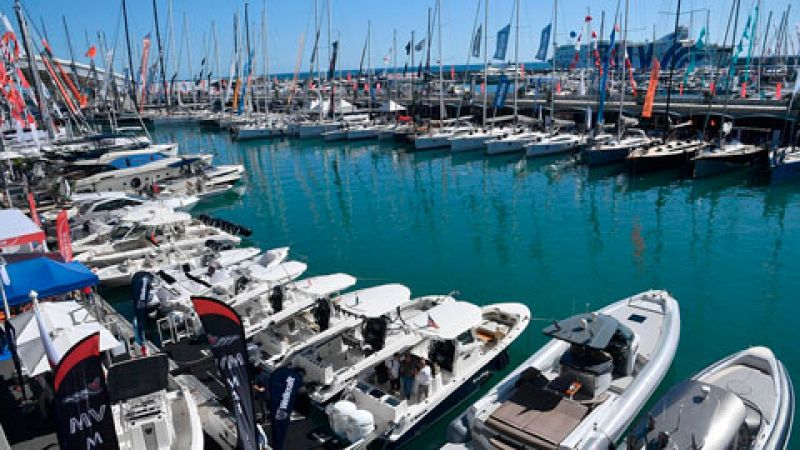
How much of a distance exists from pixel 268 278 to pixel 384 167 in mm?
34045

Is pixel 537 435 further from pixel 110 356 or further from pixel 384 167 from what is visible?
pixel 384 167

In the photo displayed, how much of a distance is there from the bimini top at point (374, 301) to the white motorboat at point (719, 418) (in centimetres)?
705

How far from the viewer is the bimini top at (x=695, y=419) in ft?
32.6

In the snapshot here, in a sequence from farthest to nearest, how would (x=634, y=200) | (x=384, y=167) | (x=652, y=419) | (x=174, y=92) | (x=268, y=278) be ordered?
(x=174, y=92)
(x=384, y=167)
(x=634, y=200)
(x=268, y=278)
(x=652, y=419)

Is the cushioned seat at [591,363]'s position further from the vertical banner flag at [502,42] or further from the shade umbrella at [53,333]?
the vertical banner flag at [502,42]

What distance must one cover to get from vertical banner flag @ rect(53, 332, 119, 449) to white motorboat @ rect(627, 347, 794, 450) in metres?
9.07

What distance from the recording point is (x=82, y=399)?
7738 mm

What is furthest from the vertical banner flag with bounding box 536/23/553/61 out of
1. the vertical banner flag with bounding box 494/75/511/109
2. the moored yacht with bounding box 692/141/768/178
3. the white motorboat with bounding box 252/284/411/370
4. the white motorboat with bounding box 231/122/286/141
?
the white motorboat with bounding box 252/284/411/370

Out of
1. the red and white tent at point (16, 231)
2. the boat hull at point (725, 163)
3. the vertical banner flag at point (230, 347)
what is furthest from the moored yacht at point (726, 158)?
the red and white tent at point (16, 231)

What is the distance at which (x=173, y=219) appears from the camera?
26.0 metres

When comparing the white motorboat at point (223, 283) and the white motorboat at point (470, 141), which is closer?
the white motorboat at point (223, 283)

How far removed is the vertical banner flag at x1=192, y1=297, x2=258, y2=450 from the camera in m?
8.94

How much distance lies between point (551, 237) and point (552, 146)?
24181mm

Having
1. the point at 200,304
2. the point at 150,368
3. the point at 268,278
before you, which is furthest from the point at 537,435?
the point at 268,278
